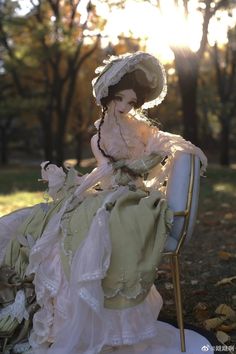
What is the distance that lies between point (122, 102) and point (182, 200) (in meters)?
0.75

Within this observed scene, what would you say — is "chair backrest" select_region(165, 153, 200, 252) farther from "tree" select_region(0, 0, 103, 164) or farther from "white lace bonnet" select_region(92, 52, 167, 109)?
"tree" select_region(0, 0, 103, 164)

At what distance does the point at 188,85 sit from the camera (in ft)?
38.5

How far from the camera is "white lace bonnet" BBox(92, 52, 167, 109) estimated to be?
3.13m

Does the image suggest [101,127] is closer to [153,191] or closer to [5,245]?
[153,191]

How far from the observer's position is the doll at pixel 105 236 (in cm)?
274

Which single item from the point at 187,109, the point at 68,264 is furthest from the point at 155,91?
the point at 187,109

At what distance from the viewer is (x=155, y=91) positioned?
3.41 m

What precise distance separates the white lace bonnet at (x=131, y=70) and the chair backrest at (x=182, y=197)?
1.89ft

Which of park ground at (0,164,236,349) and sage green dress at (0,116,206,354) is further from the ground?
sage green dress at (0,116,206,354)

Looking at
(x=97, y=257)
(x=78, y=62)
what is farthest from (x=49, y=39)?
(x=97, y=257)

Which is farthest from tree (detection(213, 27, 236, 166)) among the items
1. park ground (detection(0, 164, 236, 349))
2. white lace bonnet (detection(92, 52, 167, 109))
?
white lace bonnet (detection(92, 52, 167, 109))

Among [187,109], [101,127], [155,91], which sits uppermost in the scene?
[155,91]

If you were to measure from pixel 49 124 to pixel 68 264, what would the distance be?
17918mm

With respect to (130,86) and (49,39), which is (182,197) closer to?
(130,86)
